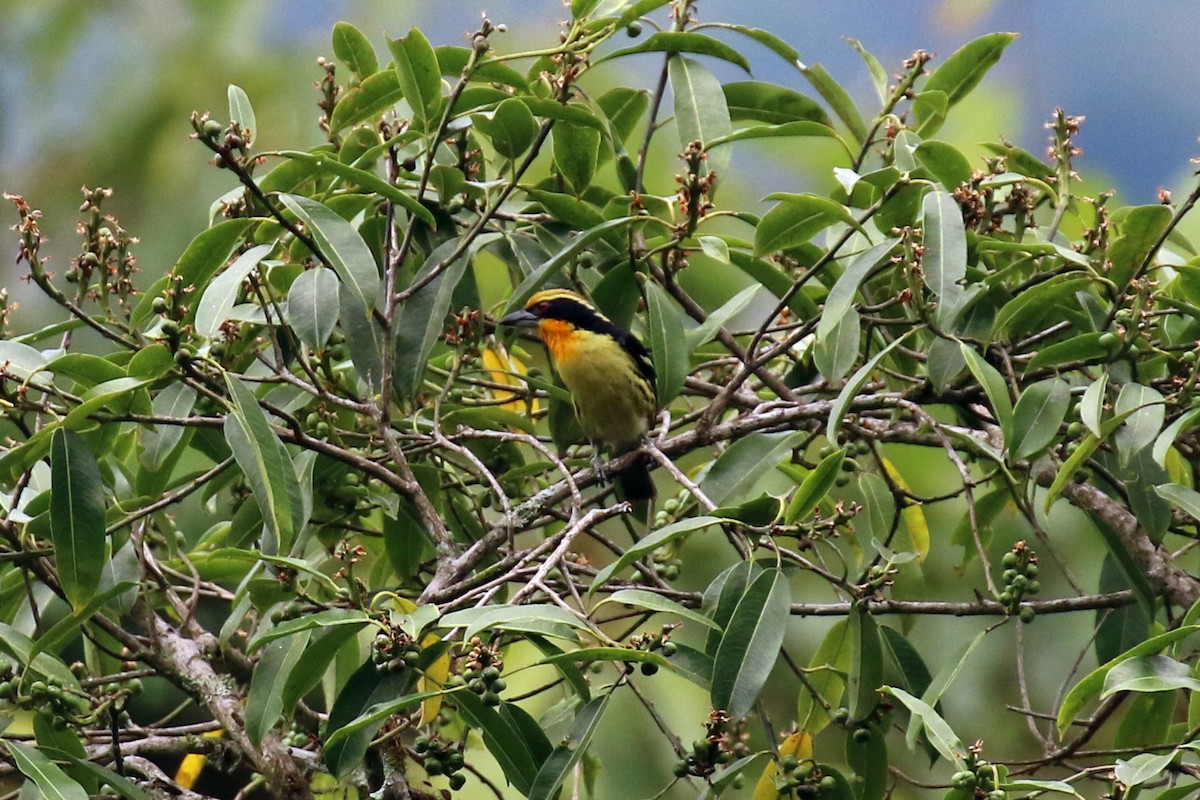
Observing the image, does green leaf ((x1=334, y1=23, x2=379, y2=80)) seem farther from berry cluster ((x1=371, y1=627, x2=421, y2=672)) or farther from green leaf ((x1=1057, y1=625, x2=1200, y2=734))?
green leaf ((x1=1057, y1=625, x2=1200, y2=734))

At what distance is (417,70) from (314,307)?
42 cm

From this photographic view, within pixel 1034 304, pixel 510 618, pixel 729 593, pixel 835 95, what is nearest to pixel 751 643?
pixel 729 593

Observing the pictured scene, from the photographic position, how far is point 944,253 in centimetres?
200

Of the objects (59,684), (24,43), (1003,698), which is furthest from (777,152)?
(24,43)

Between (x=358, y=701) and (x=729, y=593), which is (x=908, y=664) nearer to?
(x=729, y=593)

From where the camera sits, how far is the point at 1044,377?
2.32m

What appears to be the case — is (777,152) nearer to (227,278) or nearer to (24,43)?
(227,278)

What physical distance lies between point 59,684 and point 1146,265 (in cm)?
182

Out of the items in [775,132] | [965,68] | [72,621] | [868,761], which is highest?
[965,68]

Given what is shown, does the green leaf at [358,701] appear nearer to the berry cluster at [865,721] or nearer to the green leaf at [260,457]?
the green leaf at [260,457]

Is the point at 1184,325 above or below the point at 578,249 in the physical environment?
below

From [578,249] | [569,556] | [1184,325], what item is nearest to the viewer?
[578,249]

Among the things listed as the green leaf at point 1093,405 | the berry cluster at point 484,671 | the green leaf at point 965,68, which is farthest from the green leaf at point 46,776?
the green leaf at point 965,68

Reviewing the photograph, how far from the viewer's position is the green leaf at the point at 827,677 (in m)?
2.24
